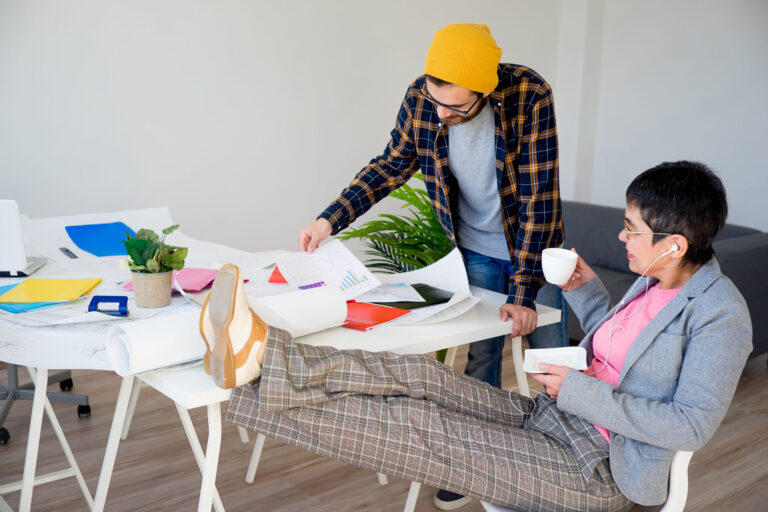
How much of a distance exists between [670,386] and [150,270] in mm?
1101

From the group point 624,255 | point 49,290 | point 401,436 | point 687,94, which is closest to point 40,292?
point 49,290

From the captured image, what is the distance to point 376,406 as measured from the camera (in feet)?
4.31

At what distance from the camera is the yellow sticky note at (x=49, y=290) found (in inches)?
62.4

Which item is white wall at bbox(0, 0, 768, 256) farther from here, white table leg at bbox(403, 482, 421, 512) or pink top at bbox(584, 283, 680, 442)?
pink top at bbox(584, 283, 680, 442)

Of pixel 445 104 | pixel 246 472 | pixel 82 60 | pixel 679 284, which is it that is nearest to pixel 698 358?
pixel 679 284

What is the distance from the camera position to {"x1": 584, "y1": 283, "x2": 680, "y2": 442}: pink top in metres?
1.44

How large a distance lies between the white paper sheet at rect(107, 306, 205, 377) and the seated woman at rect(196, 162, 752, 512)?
0.08m

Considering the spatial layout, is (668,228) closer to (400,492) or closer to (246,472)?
(400,492)

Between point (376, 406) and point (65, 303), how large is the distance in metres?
0.78

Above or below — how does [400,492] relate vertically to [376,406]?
below

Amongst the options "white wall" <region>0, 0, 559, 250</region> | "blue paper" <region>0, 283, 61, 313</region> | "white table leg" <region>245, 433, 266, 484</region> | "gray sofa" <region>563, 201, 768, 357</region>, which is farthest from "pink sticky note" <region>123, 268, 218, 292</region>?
"gray sofa" <region>563, 201, 768, 357</region>

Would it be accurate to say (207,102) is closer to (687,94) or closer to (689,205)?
(689,205)

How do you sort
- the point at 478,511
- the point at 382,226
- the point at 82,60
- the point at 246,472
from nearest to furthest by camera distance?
the point at 478,511 → the point at 246,472 → the point at 382,226 → the point at 82,60

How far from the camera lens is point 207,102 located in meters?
3.39
